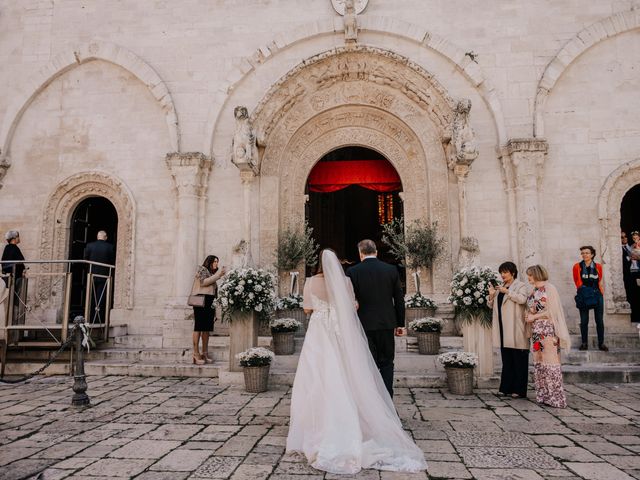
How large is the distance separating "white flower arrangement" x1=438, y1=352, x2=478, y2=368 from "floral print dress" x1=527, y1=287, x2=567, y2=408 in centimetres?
82

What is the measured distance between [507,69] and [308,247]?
5.93m

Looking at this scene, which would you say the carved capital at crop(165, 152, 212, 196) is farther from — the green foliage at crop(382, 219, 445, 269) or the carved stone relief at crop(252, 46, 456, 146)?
the green foliage at crop(382, 219, 445, 269)

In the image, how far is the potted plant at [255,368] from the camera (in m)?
6.84

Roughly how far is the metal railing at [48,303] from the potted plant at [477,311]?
6612 millimetres

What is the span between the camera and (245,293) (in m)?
7.49

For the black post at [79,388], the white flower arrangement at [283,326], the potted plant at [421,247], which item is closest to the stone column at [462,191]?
the potted plant at [421,247]

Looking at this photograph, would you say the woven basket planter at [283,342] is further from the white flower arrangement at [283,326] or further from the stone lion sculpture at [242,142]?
the stone lion sculpture at [242,142]

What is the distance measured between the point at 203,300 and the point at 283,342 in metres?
1.61

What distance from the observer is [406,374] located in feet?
24.5

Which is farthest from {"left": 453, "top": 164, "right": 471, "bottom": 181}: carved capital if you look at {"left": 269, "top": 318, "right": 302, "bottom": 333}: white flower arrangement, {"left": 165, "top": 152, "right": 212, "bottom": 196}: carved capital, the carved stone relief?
{"left": 165, "top": 152, "right": 212, "bottom": 196}: carved capital

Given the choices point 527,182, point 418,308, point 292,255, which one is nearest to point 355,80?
point 292,255

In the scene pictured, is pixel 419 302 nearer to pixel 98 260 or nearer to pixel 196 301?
pixel 196 301

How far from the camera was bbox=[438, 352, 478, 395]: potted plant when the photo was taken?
6598mm

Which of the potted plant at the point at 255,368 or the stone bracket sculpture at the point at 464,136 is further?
the stone bracket sculpture at the point at 464,136
